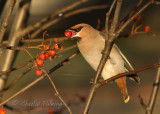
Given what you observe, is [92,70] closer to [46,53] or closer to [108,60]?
[108,60]

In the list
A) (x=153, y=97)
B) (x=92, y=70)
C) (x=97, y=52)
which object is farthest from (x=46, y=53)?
(x=92, y=70)

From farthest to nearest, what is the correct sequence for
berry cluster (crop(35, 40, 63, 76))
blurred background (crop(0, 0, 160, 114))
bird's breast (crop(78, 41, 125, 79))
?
1. blurred background (crop(0, 0, 160, 114))
2. bird's breast (crop(78, 41, 125, 79))
3. berry cluster (crop(35, 40, 63, 76))

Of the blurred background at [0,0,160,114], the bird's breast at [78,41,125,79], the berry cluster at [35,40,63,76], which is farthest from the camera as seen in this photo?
the blurred background at [0,0,160,114]

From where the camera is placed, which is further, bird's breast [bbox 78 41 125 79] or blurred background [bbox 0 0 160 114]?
blurred background [bbox 0 0 160 114]

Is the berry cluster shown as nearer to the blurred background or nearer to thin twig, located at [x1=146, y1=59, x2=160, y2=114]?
thin twig, located at [x1=146, y1=59, x2=160, y2=114]

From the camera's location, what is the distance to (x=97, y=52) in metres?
2.28

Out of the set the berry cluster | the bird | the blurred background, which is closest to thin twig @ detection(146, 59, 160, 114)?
the berry cluster

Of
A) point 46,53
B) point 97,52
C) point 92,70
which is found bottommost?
point 92,70

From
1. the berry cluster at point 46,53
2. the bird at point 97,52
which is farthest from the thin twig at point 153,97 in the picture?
the bird at point 97,52

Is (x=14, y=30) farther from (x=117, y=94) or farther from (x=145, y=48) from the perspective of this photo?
(x=145, y=48)

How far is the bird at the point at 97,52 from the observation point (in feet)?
7.49

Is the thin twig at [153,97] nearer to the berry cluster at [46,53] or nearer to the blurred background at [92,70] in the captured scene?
the berry cluster at [46,53]

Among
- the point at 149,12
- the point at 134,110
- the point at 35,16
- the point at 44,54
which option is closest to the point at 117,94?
the point at 134,110

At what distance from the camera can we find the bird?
7.49ft
